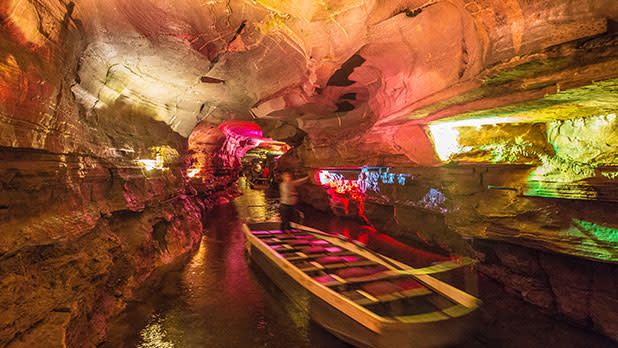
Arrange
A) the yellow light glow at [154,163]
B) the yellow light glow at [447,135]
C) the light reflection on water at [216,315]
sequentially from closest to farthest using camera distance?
1. the light reflection on water at [216,315]
2. the yellow light glow at [447,135]
3. the yellow light glow at [154,163]

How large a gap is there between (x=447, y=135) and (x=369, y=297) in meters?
3.59

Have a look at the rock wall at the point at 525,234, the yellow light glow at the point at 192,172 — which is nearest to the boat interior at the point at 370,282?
the rock wall at the point at 525,234

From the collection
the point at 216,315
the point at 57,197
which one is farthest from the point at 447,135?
the point at 57,197

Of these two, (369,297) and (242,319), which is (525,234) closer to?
(369,297)

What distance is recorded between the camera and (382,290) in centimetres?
376

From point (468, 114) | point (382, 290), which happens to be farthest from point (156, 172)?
point (468, 114)

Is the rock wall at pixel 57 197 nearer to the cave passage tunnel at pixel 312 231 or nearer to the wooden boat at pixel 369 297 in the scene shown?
the cave passage tunnel at pixel 312 231

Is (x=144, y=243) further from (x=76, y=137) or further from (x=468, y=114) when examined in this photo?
(x=468, y=114)

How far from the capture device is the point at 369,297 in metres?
3.51

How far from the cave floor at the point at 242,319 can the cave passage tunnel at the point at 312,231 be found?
0.11 feet

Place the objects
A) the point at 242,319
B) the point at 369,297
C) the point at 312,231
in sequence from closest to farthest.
→ 1. the point at 369,297
2. the point at 242,319
3. the point at 312,231

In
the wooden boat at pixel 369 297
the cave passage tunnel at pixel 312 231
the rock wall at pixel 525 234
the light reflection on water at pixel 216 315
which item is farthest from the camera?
the light reflection on water at pixel 216 315

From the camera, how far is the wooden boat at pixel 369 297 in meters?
2.94

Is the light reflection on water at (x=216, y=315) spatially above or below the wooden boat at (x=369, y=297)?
below
